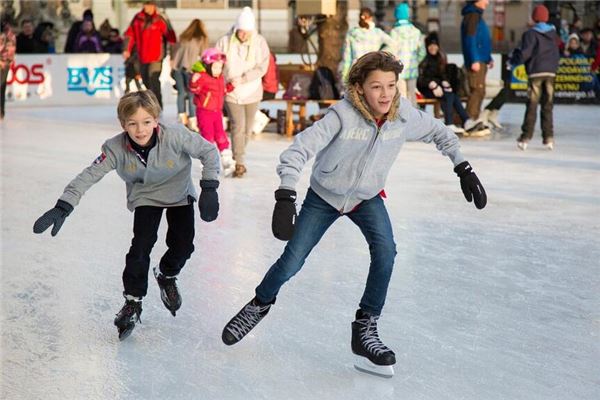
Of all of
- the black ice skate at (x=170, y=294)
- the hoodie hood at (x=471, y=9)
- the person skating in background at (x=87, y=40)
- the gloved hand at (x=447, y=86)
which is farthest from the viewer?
the person skating in background at (x=87, y=40)

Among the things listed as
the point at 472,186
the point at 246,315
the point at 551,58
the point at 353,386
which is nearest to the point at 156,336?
the point at 246,315

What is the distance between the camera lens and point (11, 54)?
1423 centimetres

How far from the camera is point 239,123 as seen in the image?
8.52 m

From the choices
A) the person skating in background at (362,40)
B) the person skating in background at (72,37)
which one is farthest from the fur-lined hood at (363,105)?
the person skating in background at (72,37)

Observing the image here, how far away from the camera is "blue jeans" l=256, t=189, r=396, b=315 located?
3.70 meters

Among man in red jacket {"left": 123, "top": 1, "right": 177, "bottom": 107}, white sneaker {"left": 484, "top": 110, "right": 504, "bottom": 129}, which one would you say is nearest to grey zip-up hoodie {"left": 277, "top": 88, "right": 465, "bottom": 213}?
white sneaker {"left": 484, "top": 110, "right": 504, "bottom": 129}

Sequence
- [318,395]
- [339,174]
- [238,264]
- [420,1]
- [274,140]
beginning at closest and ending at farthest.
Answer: [318,395], [339,174], [238,264], [274,140], [420,1]

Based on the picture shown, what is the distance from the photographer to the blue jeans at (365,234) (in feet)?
12.1

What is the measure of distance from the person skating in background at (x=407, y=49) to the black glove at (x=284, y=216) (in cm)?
840

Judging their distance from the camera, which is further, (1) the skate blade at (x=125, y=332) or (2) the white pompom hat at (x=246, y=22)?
(2) the white pompom hat at (x=246, y=22)

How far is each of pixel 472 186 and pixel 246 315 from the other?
864mm

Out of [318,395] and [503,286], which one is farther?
[503,286]

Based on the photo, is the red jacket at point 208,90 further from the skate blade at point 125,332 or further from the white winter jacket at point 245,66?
the skate blade at point 125,332

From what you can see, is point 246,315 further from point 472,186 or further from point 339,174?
point 472,186
